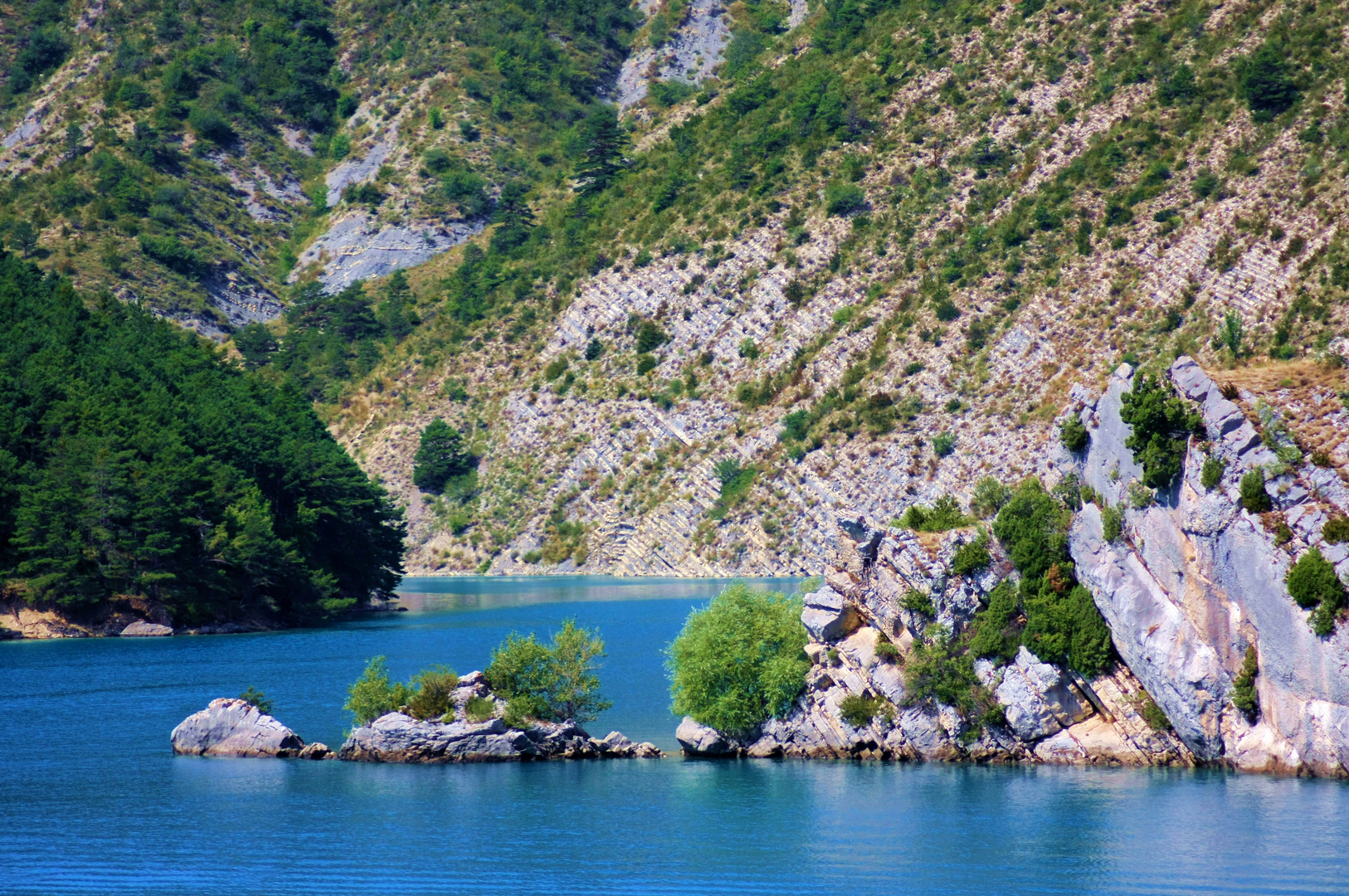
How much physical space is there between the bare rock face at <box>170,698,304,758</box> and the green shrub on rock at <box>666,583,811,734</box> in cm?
1542

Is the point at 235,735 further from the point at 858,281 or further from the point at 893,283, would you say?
the point at 858,281

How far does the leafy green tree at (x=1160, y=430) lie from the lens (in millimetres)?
49406

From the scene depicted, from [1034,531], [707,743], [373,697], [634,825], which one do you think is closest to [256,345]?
[373,697]

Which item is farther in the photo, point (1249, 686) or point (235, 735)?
point (235, 735)

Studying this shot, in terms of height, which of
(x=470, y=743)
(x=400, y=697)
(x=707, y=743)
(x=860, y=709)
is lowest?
(x=470, y=743)

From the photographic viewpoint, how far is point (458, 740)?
181 ft

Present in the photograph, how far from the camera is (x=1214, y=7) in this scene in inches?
5364

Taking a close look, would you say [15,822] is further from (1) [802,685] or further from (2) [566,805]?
(1) [802,685]

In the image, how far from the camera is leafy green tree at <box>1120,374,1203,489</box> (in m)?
49.4

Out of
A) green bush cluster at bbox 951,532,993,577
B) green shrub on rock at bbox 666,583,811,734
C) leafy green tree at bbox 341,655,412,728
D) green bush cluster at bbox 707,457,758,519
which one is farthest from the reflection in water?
leafy green tree at bbox 341,655,412,728

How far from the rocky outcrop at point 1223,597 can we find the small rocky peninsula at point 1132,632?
6 centimetres

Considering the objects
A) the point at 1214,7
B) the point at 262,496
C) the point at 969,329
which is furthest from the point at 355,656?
the point at 1214,7

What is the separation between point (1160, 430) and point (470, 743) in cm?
2733

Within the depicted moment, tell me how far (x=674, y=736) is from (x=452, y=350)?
12014cm
